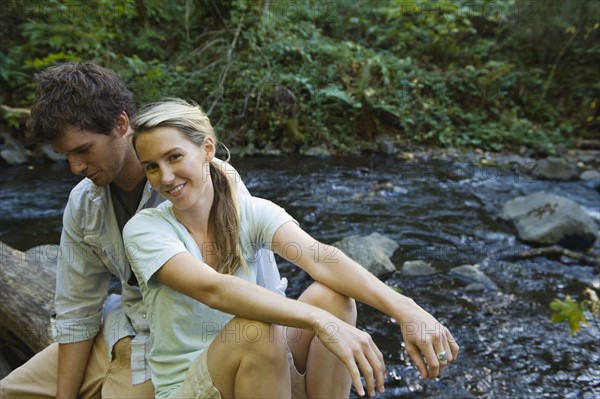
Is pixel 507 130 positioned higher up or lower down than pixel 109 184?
lower down

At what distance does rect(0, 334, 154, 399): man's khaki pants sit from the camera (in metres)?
2.01

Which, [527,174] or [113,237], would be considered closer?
[113,237]

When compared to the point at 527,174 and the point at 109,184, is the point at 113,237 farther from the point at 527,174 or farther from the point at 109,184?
the point at 527,174

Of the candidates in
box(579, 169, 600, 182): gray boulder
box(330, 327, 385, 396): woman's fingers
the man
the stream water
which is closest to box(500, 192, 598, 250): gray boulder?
the stream water

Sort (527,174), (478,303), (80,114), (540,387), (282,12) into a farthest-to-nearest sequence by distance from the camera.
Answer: (282,12)
(527,174)
(478,303)
(540,387)
(80,114)

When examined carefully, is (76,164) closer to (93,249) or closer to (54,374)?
(93,249)

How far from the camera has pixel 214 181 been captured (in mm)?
1868

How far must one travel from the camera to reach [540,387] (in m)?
2.79

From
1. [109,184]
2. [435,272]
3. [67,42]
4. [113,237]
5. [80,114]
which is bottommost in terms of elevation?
[435,272]

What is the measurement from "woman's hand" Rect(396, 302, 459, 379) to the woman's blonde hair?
62 centimetres

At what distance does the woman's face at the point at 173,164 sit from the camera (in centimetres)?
166

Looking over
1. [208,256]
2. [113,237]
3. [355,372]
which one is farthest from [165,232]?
[355,372]

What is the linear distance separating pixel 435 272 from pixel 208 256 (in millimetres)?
2866

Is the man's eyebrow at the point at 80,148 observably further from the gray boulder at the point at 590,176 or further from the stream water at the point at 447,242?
the gray boulder at the point at 590,176
